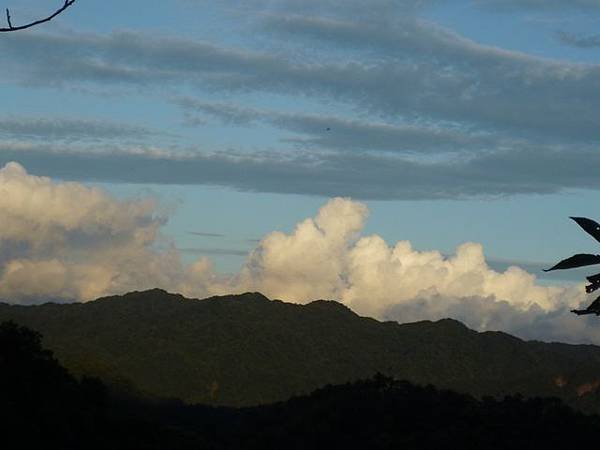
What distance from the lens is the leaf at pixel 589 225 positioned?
855 cm

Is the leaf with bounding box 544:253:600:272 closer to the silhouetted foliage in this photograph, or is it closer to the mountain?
the silhouetted foliage

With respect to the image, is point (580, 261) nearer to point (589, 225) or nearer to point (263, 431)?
point (589, 225)

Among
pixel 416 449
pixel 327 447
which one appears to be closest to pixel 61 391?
pixel 416 449

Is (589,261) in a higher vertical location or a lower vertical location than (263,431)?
higher

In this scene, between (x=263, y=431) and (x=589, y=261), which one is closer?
(x=589, y=261)

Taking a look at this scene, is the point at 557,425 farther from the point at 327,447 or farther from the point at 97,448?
the point at 97,448

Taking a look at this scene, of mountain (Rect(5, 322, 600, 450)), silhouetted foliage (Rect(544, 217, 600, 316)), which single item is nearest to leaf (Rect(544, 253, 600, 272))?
silhouetted foliage (Rect(544, 217, 600, 316))

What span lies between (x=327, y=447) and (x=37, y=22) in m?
181

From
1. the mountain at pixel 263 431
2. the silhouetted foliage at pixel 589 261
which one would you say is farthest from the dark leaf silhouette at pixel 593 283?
the mountain at pixel 263 431

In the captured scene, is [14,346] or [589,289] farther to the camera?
[14,346]

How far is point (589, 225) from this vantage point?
8.59 metres

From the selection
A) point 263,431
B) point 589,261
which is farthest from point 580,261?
point 263,431

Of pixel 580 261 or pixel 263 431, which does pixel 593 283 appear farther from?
pixel 263 431

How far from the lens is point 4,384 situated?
80312mm
